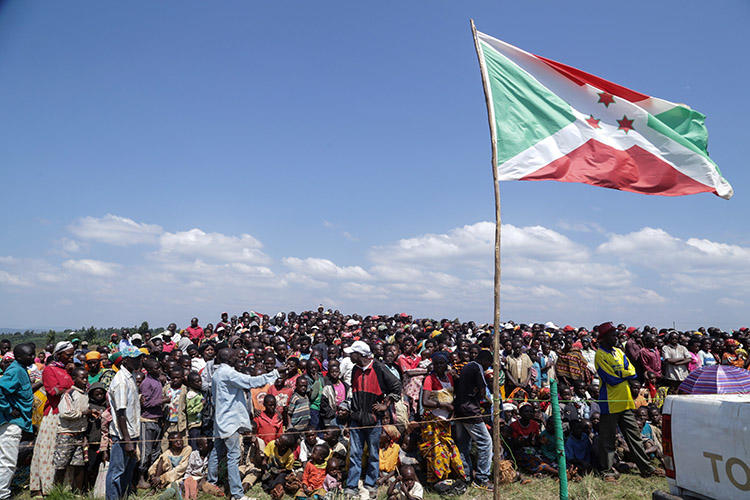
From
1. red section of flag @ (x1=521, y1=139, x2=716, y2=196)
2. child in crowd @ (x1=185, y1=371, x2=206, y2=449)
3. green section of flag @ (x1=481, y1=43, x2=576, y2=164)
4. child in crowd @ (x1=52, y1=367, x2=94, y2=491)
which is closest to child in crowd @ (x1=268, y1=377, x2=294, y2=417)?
child in crowd @ (x1=185, y1=371, x2=206, y2=449)

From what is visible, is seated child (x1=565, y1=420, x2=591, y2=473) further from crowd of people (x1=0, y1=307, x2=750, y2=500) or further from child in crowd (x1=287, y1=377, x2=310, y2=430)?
child in crowd (x1=287, y1=377, x2=310, y2=430)

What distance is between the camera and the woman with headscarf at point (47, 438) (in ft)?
22.0

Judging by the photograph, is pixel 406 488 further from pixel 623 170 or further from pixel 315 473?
pixel 623 170

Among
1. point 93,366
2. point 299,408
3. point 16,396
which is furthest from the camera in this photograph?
point 93,366

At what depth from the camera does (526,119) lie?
210 inches

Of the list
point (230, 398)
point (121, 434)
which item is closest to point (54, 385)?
point (121, 434)

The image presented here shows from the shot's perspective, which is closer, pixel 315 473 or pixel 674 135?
pixel 674 135

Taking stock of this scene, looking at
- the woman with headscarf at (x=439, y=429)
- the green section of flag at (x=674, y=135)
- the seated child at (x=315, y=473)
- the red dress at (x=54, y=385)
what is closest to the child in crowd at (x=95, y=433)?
the red dress at (x=54, y=385)

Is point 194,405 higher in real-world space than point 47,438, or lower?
higher

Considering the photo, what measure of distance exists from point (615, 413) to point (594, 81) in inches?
194

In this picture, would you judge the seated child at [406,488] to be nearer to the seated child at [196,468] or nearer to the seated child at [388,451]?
the seated child at [388,451]

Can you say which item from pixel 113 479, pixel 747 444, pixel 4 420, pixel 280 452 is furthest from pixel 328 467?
pixel 747 444

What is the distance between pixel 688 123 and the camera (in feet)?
18.2

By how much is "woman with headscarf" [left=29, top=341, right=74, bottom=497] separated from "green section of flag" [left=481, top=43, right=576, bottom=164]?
7310 mm
